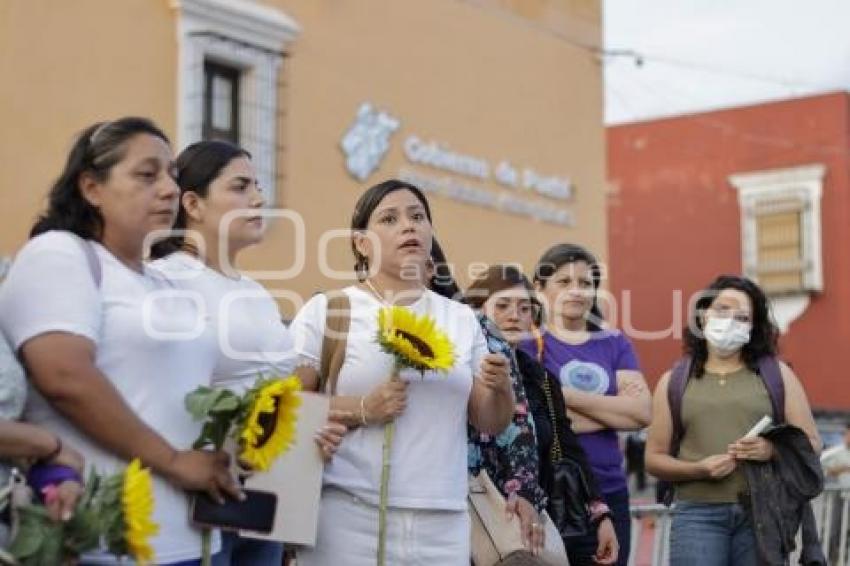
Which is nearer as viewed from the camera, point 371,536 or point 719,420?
point 371,536

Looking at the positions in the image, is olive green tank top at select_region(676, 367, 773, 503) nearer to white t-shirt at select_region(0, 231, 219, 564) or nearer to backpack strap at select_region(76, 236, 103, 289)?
white t-shirt at select_region(0, 231, 219, 564)

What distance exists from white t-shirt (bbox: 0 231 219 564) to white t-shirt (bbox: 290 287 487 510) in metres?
0.85

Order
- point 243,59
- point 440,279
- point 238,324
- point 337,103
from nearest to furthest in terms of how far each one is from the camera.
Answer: point 238,324
point 440,279
point 243,59
point 337,103

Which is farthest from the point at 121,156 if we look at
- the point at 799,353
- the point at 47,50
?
the point at 799,353

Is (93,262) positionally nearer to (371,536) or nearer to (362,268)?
(371,536)

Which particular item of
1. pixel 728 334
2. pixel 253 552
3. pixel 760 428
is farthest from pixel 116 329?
pixel 728 334

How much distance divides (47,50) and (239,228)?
29.8 ft

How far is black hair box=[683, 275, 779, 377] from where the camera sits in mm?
6953

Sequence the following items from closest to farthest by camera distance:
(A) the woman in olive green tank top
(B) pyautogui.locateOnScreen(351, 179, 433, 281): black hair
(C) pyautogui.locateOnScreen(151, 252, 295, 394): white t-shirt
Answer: (C) pyautogui.locateOnScreen(151, 252, 295, 394): white t-shirt
(B) pyautogui.locateOnScreen(351, 179, 433, 281): black hair
(A) the woman in olive green tank top

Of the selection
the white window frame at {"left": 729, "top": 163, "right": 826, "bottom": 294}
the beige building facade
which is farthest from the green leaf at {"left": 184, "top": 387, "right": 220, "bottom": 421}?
the white window frame at {"left": 729, "top": 163, "right": 826, "bottom": 294}

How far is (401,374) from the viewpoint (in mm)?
4637

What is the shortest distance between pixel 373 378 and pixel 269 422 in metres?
0.78

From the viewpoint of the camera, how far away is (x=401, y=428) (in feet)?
15.3

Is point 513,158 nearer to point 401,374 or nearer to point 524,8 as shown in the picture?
point 524,8
